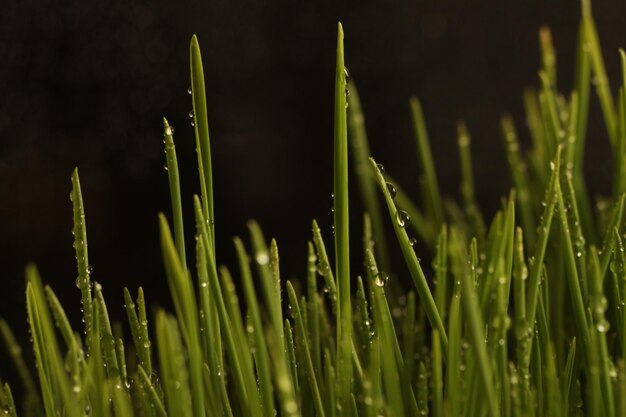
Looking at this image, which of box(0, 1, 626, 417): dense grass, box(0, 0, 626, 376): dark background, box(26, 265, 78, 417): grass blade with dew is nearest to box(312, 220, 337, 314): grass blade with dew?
box(0, 1, 626, 417): dense grass

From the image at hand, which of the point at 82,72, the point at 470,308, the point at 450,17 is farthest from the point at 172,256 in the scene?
the point at 450,17

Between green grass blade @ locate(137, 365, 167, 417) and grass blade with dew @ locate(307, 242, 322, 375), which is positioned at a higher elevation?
grass blade with dew @ locate(307, 242, 322, 375)

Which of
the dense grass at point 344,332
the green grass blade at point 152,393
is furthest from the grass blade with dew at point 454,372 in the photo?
the green grass blade at point 152,393

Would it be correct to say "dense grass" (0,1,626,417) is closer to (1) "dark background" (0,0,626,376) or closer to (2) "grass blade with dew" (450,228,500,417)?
(2) "grass blade with dew" (450,228,500,417)

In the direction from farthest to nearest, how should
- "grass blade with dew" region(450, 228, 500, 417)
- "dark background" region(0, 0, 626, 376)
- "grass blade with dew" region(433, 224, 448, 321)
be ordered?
"dark background" region(0, 0, 626, 376) → "grass blade with dew" region(433, 224, 448, 321) → "grass blade with dew" region(450, 228, 500, 417)

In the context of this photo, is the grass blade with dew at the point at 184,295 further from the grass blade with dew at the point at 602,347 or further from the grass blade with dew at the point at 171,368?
the grass blade with dew at the point at 602,347
